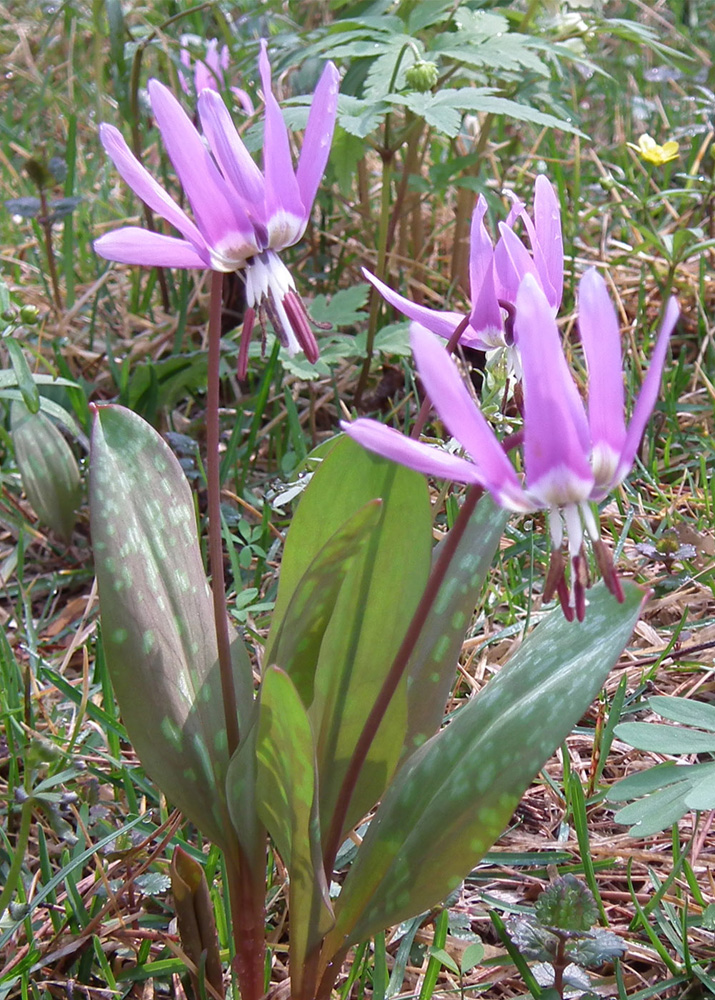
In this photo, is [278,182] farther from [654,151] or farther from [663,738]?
[654,151]

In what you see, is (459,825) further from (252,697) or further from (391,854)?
(252,697)

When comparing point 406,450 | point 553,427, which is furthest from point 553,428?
point 406,450

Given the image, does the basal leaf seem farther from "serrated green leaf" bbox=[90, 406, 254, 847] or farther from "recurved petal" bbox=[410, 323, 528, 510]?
"recurved petal" bbox=[410, 323, 528, 510]

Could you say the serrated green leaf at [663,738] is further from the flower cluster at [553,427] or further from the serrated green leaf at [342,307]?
the serrated green leaf at [342,307]

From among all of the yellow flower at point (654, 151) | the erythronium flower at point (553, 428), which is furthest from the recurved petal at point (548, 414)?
the yellow flower at point (654, 151)

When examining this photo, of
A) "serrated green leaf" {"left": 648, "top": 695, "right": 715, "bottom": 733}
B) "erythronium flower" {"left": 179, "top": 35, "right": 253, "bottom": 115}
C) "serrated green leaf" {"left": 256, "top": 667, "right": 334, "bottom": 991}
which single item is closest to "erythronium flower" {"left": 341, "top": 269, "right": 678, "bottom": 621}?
"serrated green leaf" {"left": 256, "top": 667, "right": 334, "bottom": 991}
